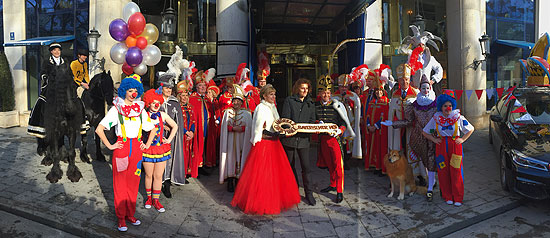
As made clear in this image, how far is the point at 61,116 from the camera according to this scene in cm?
546

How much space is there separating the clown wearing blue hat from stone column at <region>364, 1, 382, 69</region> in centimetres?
672

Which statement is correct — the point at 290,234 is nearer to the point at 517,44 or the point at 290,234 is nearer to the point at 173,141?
the point at 173,141

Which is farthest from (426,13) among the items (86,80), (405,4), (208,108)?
(86,80)

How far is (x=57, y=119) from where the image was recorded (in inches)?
214

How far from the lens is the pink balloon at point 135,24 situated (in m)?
6.34

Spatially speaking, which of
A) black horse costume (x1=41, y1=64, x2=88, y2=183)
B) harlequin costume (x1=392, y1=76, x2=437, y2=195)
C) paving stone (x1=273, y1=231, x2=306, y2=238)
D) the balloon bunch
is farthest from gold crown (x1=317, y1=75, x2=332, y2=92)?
black horse costume (x1=41, y1=64, x2=88, y2=183)

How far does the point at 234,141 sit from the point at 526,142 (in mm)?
4599

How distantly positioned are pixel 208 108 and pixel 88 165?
284 cm

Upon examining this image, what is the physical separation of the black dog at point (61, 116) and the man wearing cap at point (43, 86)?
11 cm

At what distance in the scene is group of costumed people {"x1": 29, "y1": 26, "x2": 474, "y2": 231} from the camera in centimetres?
406

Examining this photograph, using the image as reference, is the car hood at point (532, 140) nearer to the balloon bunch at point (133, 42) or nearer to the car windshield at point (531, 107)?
the car windshield at point (531, 107)

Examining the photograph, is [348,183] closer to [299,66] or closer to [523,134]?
[523,134]

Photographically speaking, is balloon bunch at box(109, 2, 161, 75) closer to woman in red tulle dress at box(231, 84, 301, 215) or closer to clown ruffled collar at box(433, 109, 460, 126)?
woman in red tulle dress at box(231, 84, 301, 215)

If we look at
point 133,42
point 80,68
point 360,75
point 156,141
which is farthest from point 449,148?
point 80,68
